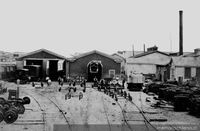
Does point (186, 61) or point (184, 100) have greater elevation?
point (186, 61)

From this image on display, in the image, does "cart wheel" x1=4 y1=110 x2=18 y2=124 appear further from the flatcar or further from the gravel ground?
the flatcar

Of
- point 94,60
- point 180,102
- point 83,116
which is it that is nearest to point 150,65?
point 94,60

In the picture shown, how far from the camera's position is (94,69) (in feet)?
140

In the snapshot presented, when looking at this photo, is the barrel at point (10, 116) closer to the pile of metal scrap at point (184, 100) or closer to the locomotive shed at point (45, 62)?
the pile of metal scrap at point (184, 100)

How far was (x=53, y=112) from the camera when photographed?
1753 centimetres

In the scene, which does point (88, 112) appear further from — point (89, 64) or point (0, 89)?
point (89, 64)

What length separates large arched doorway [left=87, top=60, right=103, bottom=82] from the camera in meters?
42.7

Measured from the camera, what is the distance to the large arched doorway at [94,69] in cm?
4269

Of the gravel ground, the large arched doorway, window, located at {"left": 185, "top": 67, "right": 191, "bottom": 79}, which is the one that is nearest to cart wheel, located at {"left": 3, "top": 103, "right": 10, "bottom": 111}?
the gravel ground

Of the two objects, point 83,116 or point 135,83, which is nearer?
point 83,116

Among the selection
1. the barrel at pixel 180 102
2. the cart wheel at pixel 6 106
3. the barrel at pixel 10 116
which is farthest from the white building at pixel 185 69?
the barrel at pixel 10 116

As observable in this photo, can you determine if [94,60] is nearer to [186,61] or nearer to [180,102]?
[186,61]

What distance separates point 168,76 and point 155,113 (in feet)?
86.1

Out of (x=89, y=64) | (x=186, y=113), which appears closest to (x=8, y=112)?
(x=186, y=113)
